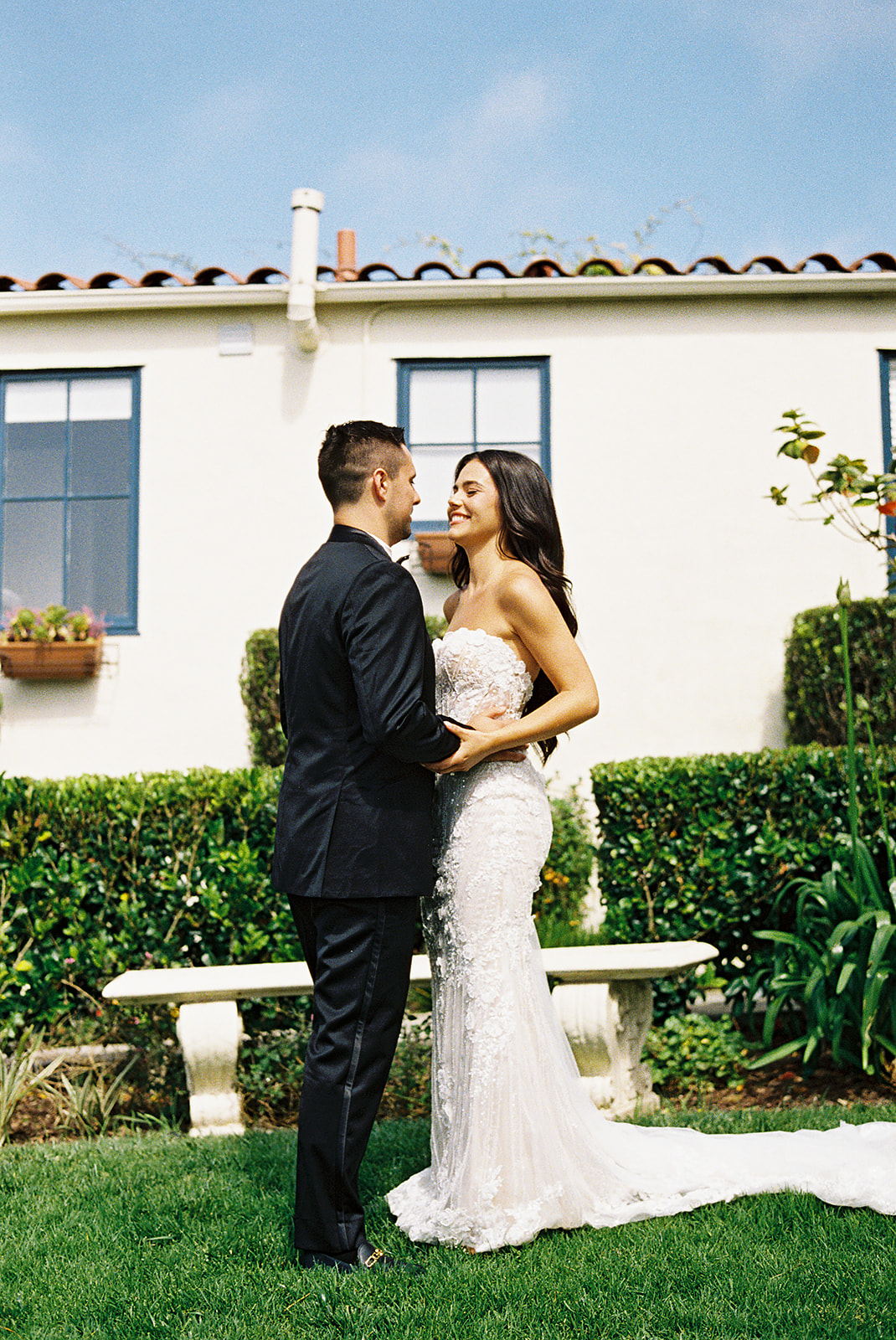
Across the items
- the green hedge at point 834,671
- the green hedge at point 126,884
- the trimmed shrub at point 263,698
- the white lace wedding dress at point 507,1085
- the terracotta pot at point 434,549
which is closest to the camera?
the white lace wedding dress at point 507,1085

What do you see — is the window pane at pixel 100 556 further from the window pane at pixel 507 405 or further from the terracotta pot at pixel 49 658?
the window pane at pixel 507 405

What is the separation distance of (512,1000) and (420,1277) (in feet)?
2.54

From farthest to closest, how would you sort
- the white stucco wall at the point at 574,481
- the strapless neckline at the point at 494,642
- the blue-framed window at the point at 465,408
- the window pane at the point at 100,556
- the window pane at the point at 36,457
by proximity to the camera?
the window pane at the point at 100,556 < the window pane at the point at 36,457 < the blue-framed window at the point at 465,408 < the white stucco wall at the point at 574,481 < the strapless neckline at the point at 494,642

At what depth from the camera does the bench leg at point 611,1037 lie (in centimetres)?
448

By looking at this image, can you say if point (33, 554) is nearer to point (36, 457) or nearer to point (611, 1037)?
point (36, 457)

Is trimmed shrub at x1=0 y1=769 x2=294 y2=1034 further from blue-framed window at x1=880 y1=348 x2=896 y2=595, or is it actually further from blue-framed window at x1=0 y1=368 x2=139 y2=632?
blue-framed window at x1=880 y1=348 x2=896 y2=595

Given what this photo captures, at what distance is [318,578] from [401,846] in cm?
79

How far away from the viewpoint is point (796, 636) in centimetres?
793

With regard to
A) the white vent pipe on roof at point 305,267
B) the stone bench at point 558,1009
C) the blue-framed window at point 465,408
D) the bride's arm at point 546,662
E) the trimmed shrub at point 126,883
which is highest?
the white vent pipe on roof at point 305,267

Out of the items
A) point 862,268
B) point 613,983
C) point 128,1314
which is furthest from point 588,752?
point 128,1314

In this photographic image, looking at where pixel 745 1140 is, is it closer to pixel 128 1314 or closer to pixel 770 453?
pixel 128 1314

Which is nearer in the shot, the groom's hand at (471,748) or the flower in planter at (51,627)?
the groom's hand at (471,748)

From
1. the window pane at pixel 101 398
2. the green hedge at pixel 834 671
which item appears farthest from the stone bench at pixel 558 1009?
the window pane at pixel 101 398

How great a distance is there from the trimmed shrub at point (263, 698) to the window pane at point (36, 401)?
2472 millimetres
